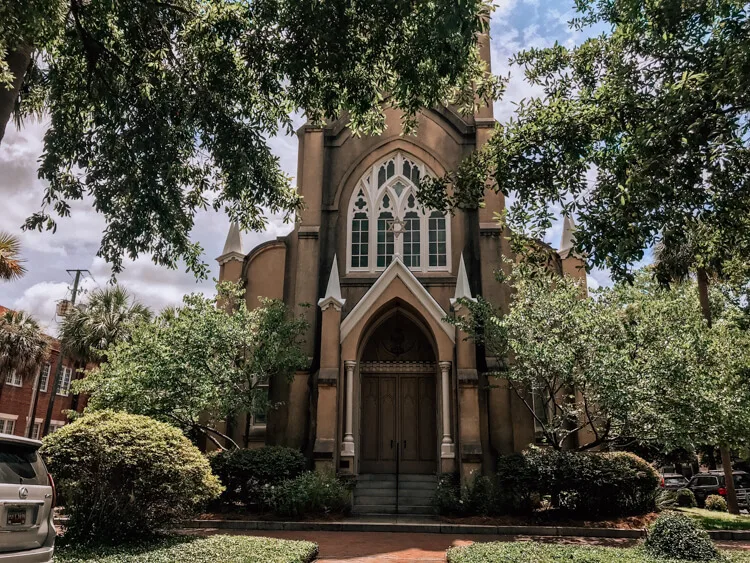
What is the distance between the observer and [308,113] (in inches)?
494

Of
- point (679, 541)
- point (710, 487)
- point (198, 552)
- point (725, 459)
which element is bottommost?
point (198, 552)

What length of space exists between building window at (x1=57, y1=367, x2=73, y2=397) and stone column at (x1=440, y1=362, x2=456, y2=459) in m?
29.5

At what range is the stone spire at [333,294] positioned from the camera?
746 inches

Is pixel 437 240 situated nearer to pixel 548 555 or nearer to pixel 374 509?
pixel 374 509

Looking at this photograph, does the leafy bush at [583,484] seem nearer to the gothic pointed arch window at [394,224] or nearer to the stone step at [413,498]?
the stone step at [413,498]

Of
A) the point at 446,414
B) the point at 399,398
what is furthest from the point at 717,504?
the point at 399,398

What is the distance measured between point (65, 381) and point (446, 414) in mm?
31350

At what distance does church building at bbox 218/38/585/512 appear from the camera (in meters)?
18.2

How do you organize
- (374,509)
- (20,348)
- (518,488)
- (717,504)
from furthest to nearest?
(20,348) < (717,504) < (374,509) < (518,488)

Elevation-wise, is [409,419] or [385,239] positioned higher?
[385,239]

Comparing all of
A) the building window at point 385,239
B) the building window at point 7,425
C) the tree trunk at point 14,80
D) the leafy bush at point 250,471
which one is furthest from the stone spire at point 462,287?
the building window at point 7,425

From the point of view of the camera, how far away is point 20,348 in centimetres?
2823

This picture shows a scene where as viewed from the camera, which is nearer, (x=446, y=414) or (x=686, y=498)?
(x=446, y=414)

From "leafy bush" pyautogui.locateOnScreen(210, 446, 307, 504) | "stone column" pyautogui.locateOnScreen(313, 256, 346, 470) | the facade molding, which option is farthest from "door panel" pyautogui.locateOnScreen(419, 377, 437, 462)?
"leafy bush" pyautogui.locateOnScreen(210, 446, 307, 504)
